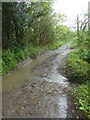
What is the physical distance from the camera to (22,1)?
15750mm

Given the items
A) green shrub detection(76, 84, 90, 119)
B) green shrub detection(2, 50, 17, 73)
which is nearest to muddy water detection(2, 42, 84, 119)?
Answer: green shrub detection(76, 84, 90, 119)

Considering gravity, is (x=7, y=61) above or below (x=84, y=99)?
above

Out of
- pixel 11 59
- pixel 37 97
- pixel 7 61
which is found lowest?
pixel 37 97

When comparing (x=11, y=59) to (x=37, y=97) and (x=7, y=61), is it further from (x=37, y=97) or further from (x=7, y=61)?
(x=37, y=97)

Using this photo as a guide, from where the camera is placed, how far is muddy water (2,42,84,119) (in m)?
6.76

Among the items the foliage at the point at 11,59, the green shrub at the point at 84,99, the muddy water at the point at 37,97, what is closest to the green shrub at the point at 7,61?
the foliage at the point at 11,59

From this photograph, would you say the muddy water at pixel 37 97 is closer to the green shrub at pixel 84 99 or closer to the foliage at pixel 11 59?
the green shrub at pixel 84 99

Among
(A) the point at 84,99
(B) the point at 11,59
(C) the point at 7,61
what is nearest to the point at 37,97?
(A) the point at 84,99

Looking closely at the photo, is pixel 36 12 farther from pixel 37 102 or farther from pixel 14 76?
pixel 37 102

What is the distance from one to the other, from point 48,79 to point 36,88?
186 centimetres

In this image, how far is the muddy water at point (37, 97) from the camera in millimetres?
6756

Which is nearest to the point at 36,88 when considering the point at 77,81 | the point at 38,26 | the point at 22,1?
the point at 77,81

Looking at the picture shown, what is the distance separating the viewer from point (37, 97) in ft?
26.8

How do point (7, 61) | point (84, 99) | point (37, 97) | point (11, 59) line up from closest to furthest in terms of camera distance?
point (84, 99) < point (37, 97) < point (7, 61) < point (11, 59)
